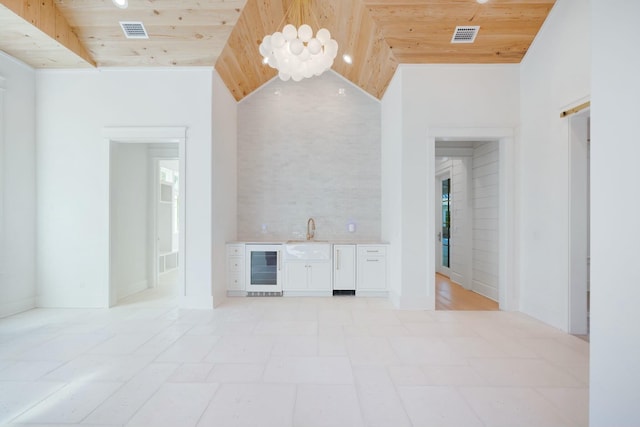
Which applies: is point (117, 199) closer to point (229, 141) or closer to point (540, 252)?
point (229, 141)

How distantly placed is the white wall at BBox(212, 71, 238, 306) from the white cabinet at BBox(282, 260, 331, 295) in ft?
3.49

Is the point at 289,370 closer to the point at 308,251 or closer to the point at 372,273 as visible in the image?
the point at 308,251

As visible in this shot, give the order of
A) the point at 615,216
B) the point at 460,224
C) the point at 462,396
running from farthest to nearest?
the point at 460,224
the point at 462,396
the point at 615,216

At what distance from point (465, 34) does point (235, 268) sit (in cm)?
481

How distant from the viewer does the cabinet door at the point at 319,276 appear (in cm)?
534

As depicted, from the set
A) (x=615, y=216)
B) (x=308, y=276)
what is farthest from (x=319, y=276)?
(x=615, y=216)

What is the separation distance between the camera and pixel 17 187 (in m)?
4.40

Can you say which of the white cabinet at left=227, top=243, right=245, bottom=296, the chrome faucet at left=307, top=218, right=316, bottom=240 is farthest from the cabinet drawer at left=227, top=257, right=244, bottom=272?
the chrome faucet at left=307, top=218, right=316, bottom=240

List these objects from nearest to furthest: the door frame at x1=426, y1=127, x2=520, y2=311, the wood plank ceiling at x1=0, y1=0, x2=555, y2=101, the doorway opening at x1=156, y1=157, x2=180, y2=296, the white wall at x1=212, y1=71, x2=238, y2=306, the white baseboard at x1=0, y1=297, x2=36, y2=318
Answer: the wood plank ceiling at x1=0, y1=0, x2=555, y2=101 → the white baseboard at x1=0, y1=297, x2=36, y2=318 → the door frame at x1=426, y1=127, x2=520, y2=311 → the white wall at x1=212, y1=71, x2=238, y2=306 → the doorway opening at x1=156, y1=157, x2=180, y2=296

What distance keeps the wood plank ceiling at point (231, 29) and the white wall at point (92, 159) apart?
0.95 ft

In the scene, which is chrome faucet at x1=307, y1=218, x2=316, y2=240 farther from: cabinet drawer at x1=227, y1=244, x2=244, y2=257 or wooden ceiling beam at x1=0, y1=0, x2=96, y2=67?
wooden ceiling beam at x1=0, y1=0, x2=96, y2=67

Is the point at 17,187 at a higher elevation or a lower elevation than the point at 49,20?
lower

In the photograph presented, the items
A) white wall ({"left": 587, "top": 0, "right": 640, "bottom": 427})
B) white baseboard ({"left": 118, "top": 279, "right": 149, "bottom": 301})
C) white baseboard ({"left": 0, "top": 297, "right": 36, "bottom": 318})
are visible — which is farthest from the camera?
white baseboard ({"left": 118, "top": 279, "right": 149, "bottom": 301})

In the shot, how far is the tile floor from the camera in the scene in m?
2.11
